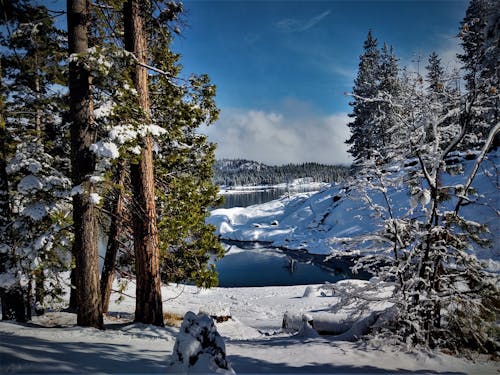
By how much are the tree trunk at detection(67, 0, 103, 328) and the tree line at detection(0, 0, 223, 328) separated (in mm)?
19

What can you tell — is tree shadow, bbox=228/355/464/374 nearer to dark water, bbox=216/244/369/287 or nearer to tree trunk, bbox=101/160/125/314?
tree trunk, bbox=101/160/125/314

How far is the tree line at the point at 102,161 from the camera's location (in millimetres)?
5691

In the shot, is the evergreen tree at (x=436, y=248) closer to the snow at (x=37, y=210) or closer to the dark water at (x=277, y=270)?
the snow at (x=37, y=210)

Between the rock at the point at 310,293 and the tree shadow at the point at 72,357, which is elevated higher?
the tree shadow at the point at 72,357

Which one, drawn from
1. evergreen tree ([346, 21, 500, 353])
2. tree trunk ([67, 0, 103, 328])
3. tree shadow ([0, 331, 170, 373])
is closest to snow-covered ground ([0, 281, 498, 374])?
tree shadow ([0, 331, 170, 373])

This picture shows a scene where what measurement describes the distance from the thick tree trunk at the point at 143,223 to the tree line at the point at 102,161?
0.07 feet

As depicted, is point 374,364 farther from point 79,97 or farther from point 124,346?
point 79,97

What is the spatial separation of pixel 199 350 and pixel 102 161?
3.82 meters

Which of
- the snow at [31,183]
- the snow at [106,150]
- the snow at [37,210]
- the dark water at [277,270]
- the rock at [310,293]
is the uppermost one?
the snow at [106,150]

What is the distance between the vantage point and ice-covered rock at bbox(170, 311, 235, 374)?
3505mm

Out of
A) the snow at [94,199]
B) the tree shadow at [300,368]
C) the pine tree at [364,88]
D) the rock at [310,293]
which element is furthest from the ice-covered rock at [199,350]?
the pine tree at [364,88]

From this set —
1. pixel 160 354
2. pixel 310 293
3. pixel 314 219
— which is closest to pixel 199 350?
pixel 160 354

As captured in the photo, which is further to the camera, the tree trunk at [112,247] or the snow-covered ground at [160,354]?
the tree trunk at [112,247]

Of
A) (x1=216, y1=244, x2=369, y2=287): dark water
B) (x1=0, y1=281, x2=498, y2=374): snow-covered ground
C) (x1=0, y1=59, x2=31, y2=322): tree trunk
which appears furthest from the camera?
(x1=216, y1=244, x2=369, y2=287): dark water
